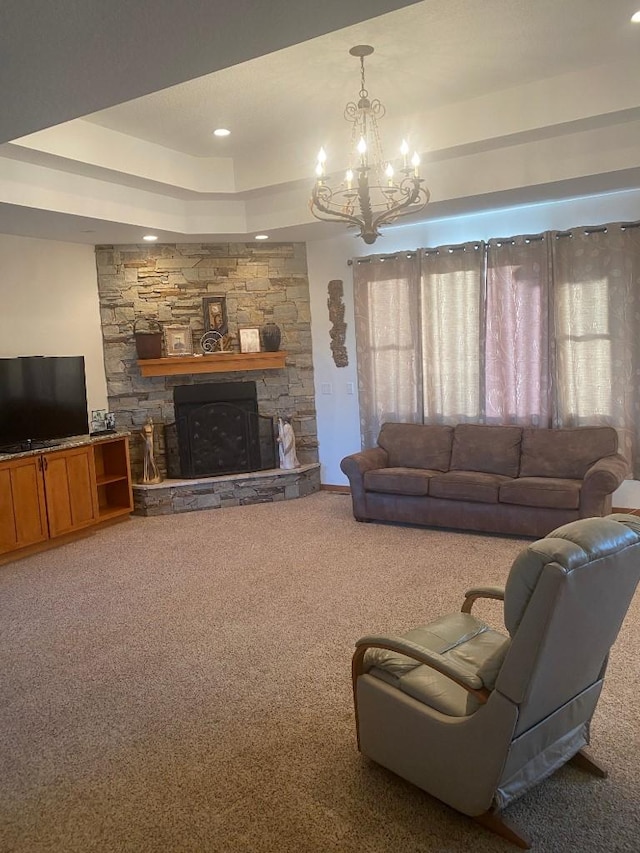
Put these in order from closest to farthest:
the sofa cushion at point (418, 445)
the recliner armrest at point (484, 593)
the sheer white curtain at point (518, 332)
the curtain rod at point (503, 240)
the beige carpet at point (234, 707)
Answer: the beige carpet at point (234, 707)
the recliner armrest at point (484, 593)
the curtain rod at point (503, 240)
the sheer white curtain at point (518, 332)
the sofa cushion at point (418, 445)

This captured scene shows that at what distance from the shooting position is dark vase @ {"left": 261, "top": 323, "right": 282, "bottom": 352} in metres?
6.84

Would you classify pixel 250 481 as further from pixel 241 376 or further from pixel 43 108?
pixel 43 108

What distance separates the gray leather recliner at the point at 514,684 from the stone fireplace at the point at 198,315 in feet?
15.0

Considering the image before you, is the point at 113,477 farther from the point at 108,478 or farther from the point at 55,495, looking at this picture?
the point at 55,495

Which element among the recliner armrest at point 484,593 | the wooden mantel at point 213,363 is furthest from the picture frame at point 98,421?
the recliner armrest at point 484,593

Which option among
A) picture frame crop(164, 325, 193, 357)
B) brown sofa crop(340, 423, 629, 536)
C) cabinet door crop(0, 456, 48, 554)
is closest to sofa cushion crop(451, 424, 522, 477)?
brown sofa crop(340, 423, 629, 536)

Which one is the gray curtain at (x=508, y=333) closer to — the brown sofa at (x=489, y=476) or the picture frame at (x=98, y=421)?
the brown sofa at (x=489, y=476)

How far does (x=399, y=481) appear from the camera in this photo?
5.63 metres

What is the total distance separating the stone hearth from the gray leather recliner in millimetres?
4419

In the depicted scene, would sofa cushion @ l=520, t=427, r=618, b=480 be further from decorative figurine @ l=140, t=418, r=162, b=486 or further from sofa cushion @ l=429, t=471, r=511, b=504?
decorative figurine @ l=140, t=418, r=162, b=486

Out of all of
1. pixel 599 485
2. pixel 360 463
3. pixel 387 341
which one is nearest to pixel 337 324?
pixel 387 341

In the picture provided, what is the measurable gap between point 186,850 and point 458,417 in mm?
4726

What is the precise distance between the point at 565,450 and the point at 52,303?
474 centimetres

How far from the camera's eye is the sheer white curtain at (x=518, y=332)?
571cm
